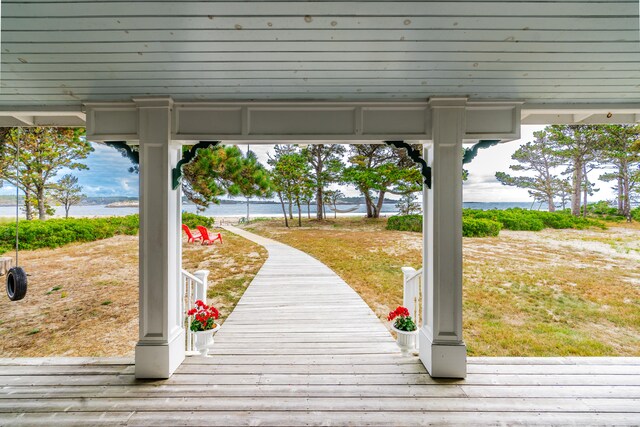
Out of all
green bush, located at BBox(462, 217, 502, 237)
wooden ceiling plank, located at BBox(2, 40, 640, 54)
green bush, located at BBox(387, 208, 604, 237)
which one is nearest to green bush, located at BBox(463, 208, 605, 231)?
green bush, located at BBox(387, 208, 604, 237)

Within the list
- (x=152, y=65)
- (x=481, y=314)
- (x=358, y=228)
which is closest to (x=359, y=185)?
(x=358, y=228)

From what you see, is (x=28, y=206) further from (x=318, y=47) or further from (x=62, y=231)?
(x=318, y=47)

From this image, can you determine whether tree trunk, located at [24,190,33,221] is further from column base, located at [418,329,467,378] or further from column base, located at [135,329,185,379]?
column base, located at [418,329,467,378]

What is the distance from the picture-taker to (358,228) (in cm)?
1070

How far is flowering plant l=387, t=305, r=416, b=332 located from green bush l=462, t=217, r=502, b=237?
6012mm

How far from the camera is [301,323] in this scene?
3223 millimetres

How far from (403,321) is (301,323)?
1309 millimetres

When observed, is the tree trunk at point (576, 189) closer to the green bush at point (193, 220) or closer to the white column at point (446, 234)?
the white column at point (446, 234)

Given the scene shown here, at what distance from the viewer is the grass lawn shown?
351cm

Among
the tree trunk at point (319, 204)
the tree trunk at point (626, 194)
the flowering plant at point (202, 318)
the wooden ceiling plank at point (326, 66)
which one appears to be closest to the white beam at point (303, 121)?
the wooden ceiling plank at point (326, 66)

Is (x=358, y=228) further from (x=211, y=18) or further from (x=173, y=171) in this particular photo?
(x=211, y=18)

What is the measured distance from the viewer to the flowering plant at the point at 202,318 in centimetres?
250

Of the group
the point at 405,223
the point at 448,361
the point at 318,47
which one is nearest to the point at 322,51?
the point at 318,47

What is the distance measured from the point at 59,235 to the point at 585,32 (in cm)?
939
